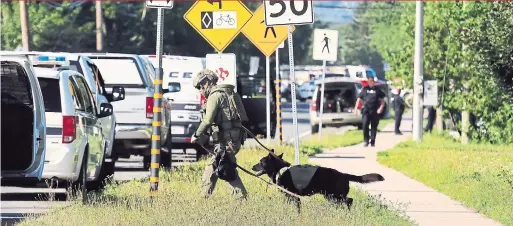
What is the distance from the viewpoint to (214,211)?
12.4 metres

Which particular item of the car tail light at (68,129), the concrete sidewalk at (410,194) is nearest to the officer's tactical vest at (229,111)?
the car tail light at (68,129)

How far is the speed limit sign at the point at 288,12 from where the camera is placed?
15.8m

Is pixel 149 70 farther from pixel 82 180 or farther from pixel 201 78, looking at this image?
pixel 201 78

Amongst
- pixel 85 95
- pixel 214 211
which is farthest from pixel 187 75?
pixel 214 211

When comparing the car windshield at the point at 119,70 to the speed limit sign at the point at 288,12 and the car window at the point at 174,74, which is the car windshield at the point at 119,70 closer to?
the car window at the point at 174,74

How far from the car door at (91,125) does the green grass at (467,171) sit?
4520 millimetres

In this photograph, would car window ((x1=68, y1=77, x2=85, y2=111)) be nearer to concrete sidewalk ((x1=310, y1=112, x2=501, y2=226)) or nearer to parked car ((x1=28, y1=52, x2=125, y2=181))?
parked car ((x1=28, y1=52, x2=125, y2=181))

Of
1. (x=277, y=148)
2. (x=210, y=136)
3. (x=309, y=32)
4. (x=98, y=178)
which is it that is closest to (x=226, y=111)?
(x=210, y=136)

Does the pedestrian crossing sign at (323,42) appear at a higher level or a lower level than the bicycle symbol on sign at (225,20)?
lower

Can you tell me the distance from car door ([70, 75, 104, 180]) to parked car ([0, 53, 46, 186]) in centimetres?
236

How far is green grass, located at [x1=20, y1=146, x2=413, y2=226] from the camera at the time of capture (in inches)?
465

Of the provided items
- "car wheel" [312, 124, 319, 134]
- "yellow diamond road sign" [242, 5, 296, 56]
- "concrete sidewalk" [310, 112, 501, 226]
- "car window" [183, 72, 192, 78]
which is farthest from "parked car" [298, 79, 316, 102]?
"yellow diamond road sign" [242, 5, 296, 56]

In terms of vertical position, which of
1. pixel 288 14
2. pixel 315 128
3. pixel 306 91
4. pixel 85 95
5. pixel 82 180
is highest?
pixel 288 14

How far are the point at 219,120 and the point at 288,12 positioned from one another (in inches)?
85.9
